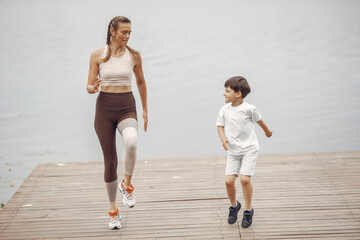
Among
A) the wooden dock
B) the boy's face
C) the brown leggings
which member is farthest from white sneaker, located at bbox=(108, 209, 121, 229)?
the boy's face

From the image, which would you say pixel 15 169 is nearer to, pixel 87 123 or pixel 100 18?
pixel 87 123

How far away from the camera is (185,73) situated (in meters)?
14.7

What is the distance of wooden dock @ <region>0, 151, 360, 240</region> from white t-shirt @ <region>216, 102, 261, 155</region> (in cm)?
70

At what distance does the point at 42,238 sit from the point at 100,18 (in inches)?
829

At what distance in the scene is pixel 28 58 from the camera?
1728 centimetres

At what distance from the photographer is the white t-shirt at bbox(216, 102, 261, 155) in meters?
4.27

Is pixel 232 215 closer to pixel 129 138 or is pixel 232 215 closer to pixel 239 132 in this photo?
pixel 239 132

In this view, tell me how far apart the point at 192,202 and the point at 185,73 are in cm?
985

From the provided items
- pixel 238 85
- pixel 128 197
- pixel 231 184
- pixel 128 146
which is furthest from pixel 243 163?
pixel 128 197

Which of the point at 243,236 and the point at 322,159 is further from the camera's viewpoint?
the point at 322,159

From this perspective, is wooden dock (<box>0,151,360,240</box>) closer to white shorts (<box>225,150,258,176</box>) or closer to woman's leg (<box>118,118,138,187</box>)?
white shorts (<box>225,150,258,176</box>)

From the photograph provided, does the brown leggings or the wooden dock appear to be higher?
the brown leggings

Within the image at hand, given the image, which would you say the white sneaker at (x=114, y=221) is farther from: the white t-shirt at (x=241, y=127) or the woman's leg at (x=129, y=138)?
the white t-shirt at (x=241, y=127)

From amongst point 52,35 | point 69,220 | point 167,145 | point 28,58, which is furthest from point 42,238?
point 52,35
